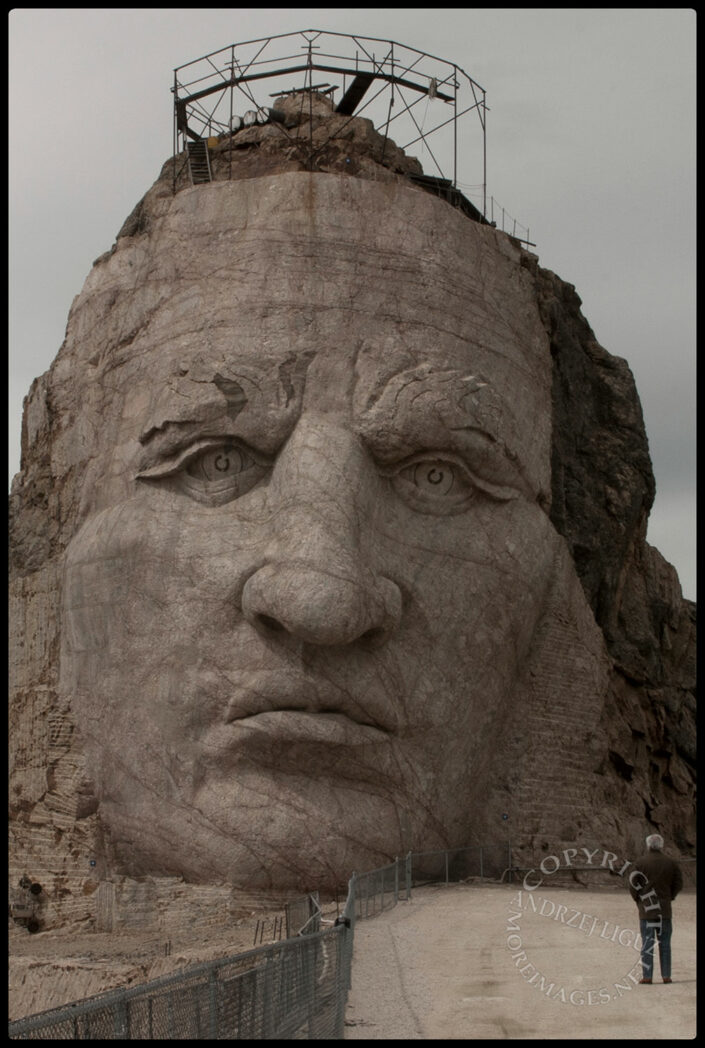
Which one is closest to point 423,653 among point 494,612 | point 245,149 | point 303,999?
point 494,612

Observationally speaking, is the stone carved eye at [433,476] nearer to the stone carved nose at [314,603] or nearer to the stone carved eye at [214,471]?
the stone carved nose at [314,603]

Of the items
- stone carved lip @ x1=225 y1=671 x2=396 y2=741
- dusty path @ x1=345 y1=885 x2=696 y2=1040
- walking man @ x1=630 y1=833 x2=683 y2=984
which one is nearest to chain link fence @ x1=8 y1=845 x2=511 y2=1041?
dusty path @ x1=345 y1=885 x2=696 y2=1040

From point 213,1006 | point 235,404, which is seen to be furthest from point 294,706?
point 213,1006

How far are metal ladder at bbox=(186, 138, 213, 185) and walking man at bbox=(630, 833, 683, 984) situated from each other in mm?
11007

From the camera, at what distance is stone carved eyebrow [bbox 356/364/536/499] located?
1552 cm

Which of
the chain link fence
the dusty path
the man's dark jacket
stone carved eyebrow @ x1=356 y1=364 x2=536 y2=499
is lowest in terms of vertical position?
the dusty path

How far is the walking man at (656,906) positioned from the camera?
31.9 ft

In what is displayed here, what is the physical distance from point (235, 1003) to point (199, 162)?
13418mm

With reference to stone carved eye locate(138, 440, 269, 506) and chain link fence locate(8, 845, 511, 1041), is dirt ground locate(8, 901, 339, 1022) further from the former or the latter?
stone carved eye locate(138, 440, 269, 506)

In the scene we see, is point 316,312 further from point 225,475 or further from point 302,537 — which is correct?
point 302,537

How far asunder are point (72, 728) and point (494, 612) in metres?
4.70

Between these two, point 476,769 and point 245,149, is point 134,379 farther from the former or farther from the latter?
point 476,769

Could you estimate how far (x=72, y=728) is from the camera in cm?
1644

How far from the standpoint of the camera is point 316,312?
16141 mm
